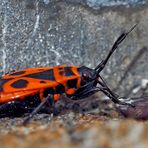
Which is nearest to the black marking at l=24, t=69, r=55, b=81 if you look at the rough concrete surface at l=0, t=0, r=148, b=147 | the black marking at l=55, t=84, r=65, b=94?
the black marking at l=55, t=84, r=65, b=94

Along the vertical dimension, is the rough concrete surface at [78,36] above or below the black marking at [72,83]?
above

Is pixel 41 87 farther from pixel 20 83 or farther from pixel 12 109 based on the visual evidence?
pixel 12 109

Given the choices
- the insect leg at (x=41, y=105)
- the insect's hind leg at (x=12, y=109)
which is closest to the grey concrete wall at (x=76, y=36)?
the insect's hind leg at (x=12, y=109)

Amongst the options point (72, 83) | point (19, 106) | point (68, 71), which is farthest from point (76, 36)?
point (19, 106)

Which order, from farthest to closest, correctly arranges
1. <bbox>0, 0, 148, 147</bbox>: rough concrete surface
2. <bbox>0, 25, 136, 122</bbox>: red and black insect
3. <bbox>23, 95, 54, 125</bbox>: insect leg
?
<bbox>0, 0, 148, 147</bbox>: rough concrete surface → <bbox>0, 25, 136, 122</bbox>: red and black insect → <bbox>23, 95, 54, 125</bbox>: insect leg

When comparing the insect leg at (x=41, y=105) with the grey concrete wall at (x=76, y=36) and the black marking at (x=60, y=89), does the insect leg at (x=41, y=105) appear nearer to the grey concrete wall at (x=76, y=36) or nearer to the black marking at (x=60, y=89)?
the black marking at (x=60, y=89)

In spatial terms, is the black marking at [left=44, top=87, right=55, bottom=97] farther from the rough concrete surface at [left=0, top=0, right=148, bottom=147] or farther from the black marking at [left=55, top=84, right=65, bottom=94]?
the rough concrete surface at [left=0, top=0, right=148, bottom=147]

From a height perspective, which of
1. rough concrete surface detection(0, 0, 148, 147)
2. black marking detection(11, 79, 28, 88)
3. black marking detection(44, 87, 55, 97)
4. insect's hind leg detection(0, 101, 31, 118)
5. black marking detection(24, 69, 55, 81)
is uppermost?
rough concrete surface detection(0, 0, 148, 147)

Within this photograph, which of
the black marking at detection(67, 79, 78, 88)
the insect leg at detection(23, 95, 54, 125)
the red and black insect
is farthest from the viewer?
the black marking at detection(67, 79, 78, 88)
